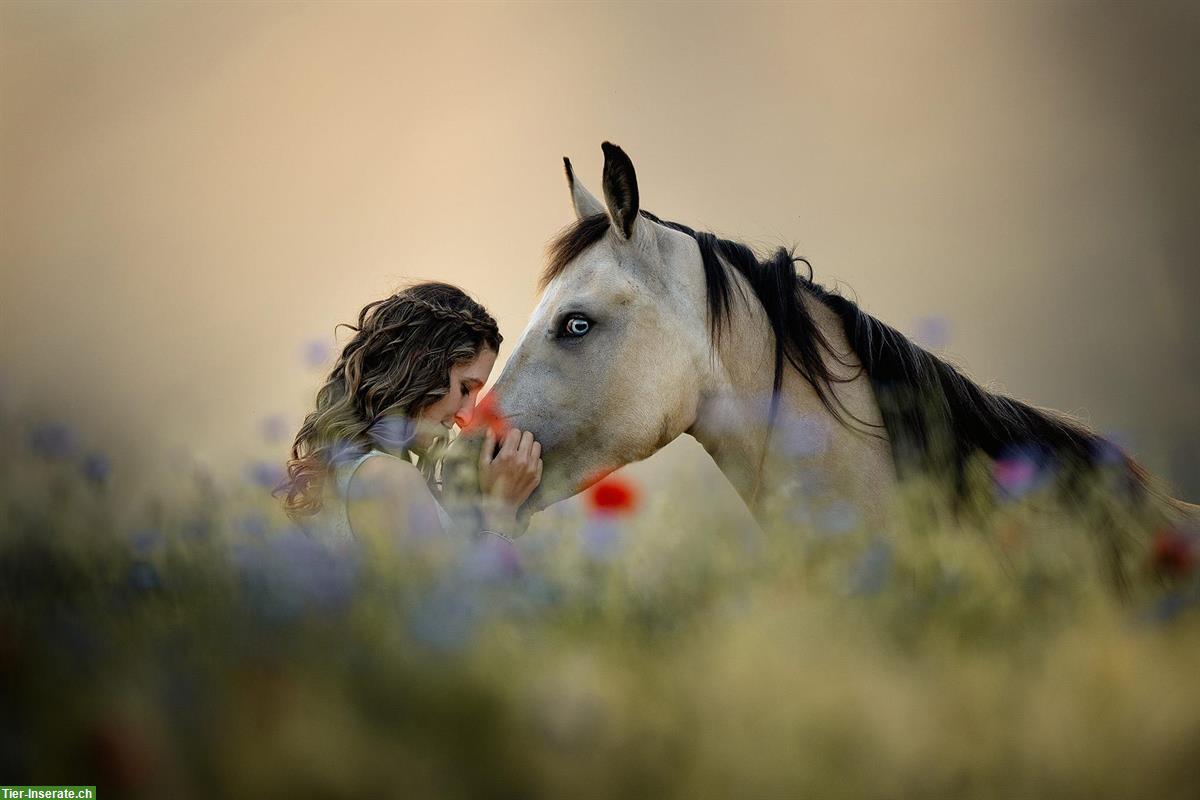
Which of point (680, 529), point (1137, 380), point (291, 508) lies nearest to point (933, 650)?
point (680, 529)

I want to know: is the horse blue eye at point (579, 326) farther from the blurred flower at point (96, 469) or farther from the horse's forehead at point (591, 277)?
the blurred flower at point (96, 469)

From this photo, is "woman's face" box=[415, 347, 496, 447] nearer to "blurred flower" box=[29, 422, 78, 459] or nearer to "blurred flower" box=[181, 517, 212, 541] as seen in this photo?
"blurred flower" box=[29, 422, 78, 459]

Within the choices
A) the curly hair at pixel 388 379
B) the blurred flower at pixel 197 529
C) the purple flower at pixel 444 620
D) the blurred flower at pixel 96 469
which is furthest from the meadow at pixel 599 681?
the curly hair at pixel 388 379

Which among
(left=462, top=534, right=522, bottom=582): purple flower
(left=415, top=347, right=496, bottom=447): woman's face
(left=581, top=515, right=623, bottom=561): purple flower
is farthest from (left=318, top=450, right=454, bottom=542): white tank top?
(left=462, top=534, right=522, bottom=582): purple flower

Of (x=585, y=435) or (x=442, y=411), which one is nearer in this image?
(x=585, y=435)

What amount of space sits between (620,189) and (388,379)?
1.02 meters

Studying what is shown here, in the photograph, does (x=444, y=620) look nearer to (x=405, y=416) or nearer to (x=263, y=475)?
(x=263, y=475)

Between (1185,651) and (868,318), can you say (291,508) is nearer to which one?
(868,318)

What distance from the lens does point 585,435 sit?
301 centimetres

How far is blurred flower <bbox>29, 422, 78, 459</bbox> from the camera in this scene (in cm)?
218

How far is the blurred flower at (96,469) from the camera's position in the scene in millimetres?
2096

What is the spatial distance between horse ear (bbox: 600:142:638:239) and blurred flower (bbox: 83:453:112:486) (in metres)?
1.65

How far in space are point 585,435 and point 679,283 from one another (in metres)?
0.59

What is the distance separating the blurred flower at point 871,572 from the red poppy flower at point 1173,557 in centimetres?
74
